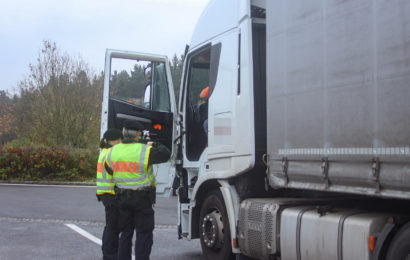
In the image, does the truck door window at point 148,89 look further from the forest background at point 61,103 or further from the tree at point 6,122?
the tree at point 6,122

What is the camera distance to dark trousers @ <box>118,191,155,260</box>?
541cm

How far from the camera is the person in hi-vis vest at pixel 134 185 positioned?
5461 mm

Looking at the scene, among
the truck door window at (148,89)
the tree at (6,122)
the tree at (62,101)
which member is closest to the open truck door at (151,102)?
the truck door window at (148,89)

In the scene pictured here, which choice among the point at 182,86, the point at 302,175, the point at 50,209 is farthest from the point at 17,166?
the point at 302,175

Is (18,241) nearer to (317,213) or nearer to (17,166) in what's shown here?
(317,213)

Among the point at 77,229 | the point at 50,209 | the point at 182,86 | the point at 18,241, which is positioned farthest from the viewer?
the point at 50,209

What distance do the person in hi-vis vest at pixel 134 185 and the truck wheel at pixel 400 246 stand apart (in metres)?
2.74

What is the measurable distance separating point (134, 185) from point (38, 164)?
15751mm

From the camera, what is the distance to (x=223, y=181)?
5.49 metres

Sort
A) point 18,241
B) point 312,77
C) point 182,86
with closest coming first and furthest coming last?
point 312,77 → point 182,86 → point 18,241

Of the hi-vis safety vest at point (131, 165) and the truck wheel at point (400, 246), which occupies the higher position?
the hi-vis safety vest at point (131, 165)

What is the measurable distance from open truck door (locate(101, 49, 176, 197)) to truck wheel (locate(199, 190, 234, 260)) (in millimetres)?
1229

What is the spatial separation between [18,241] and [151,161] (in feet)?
11.8

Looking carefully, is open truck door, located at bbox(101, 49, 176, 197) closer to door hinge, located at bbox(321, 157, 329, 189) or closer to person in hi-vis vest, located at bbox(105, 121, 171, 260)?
person in hi-vis vest, located at bbox(105, 121, 171, 260)
